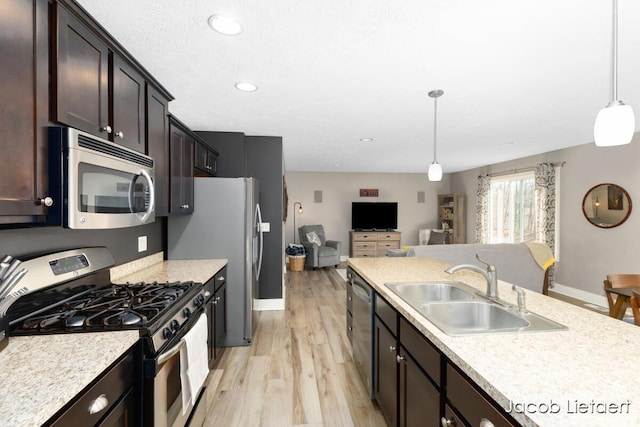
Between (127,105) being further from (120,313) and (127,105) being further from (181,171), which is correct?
(120,313)

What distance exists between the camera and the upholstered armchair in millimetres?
6640

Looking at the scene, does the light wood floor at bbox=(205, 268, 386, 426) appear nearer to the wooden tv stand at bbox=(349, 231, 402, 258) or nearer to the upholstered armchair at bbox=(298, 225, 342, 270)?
the upholstered armchair at bbox=(298, 225, 342, 270)

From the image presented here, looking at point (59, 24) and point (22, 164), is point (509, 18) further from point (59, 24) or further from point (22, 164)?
point (22, 164)

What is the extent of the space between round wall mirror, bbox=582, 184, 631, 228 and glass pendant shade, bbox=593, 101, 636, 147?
154 inches

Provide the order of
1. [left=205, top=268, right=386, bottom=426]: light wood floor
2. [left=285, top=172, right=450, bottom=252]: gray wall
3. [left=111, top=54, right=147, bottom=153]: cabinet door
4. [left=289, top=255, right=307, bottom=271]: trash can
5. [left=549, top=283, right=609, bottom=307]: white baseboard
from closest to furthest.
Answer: [left=111, top=54, right=147, bottom=153]: cabinet door → [left=205, top=268, right=386, bottom=426]: light wood floor → [left=549, top=283, right=609, bottom=307]: white baseboard → [left=289, top=255, right=307, bottom=271]: trash can → [left=285, top=172, right=450, bottom=252]: gray wall

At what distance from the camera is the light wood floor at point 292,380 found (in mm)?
1961

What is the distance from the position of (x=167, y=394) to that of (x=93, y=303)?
0.58 metres

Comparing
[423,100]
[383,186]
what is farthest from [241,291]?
[383,186]

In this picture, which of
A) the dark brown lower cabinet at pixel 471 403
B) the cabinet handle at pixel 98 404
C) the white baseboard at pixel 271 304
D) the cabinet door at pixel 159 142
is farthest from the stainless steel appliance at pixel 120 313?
the white baseboard at pixel 271 304

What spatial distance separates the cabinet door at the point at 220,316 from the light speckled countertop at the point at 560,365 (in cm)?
174

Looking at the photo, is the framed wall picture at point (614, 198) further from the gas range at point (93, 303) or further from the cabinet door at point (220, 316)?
the gas range at point (93, 303)

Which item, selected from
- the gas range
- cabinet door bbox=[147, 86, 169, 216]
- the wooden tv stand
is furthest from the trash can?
the gas range

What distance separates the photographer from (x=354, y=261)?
8.99 feet

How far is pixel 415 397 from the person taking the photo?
133 cm
